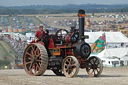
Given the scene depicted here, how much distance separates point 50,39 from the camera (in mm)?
19156

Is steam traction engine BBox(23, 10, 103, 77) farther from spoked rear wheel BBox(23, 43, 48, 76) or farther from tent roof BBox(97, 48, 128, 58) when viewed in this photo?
tent roof BBox(97, 48, 128, 58)


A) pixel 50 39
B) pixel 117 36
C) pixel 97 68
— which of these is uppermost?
pixel 50 39

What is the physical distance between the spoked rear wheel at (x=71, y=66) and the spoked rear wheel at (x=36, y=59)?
72 centimetres

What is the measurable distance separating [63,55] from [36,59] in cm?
100

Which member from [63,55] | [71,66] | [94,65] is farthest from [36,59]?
[94,65]

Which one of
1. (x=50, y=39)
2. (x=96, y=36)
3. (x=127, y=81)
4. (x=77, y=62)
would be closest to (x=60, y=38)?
(x=50, y=39)

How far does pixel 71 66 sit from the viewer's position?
17875mm

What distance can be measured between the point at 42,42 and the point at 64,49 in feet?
3.02

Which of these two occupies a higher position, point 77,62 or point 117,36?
point 77,62

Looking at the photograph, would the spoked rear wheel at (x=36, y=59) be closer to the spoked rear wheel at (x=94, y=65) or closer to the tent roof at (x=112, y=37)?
the spoked rear wheel at (x=94, y=65)

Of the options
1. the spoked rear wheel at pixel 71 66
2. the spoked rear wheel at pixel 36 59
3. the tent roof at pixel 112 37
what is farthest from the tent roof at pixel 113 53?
the spoked rear wheel at pixel 71 66

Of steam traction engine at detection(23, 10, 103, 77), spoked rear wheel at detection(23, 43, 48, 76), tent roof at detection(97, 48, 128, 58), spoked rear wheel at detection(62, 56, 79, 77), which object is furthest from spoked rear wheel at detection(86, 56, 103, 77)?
tent roof at detection(97, 48, 128, 58)

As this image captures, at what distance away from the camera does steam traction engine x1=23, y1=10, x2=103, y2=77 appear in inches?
718

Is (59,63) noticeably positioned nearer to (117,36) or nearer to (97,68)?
(97,68)
